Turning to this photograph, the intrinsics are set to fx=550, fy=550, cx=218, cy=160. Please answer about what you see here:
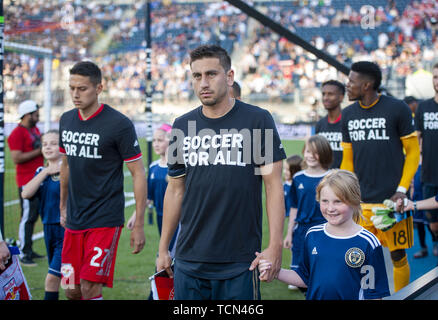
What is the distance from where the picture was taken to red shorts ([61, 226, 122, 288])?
4.43 metres

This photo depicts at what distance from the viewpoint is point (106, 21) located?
Answer: 94.3 ft

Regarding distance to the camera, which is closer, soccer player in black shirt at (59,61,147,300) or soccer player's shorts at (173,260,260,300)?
soccer player's shorts at (173,260,260,300)

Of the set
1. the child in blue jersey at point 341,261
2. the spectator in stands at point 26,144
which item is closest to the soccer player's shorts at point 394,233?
the child in blue jersey at point 341,261

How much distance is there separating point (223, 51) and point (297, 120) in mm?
20155

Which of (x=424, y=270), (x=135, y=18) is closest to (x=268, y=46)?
(x=135, y=18)

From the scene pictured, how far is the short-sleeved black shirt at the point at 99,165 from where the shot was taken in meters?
4.48

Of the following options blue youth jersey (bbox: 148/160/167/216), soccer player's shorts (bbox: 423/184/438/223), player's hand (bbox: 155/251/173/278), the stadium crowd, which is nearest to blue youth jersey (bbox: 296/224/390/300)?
player's hand (bbox: 155/251/173/278)

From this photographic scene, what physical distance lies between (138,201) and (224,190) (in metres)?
1.58

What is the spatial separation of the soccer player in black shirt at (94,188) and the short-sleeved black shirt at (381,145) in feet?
6.80

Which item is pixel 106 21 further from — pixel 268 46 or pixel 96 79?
pixel 96 79

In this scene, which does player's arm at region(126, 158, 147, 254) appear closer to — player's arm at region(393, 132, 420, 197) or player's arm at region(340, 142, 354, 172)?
player's arm at region(340, 142, 354, 172)

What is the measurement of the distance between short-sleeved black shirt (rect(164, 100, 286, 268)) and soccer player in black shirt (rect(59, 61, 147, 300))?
1385 millimetres

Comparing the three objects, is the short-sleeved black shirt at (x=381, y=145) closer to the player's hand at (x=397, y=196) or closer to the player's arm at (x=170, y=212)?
the player's hand at (x=397, y=196)

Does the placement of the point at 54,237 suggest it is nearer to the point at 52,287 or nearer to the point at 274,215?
the point at 52,287
